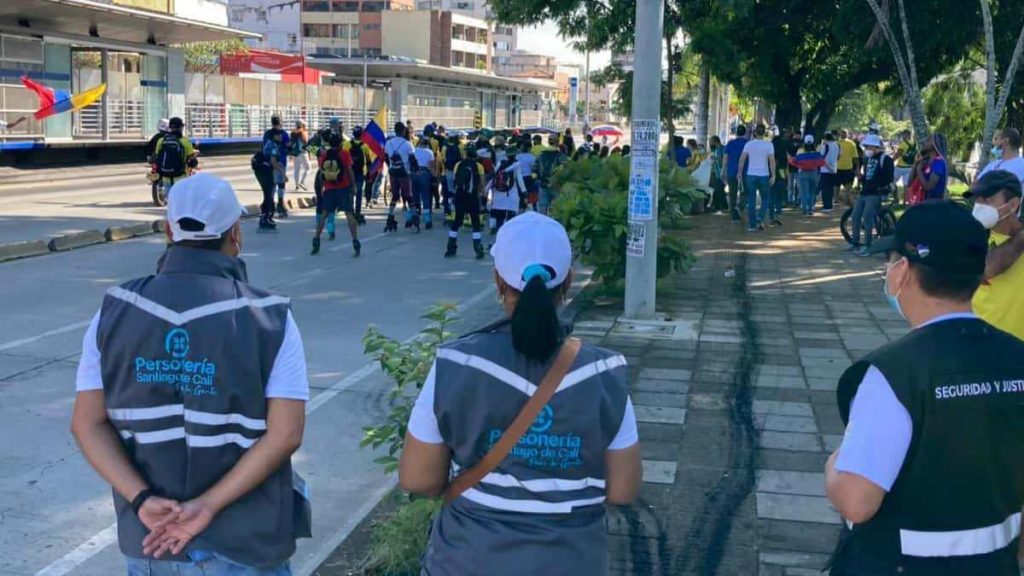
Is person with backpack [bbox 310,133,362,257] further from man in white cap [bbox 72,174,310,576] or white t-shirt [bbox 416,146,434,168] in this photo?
man in white cap [bbox 72,174,310,576]

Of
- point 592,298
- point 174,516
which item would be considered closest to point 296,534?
point 174,516

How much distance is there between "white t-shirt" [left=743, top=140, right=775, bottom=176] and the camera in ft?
60.8

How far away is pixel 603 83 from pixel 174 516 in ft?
75.6

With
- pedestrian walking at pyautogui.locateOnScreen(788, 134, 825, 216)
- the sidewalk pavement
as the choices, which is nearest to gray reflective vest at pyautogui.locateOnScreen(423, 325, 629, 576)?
the sidewalk pavement

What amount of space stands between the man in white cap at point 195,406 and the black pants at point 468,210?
1269 centimetres

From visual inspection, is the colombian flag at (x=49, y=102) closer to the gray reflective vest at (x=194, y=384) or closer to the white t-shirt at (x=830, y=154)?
the white t-shirt at (x=830, y=154)

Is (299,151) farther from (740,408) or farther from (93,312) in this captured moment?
(740,408)

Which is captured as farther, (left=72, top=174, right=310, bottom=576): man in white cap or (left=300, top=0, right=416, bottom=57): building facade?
(left=300, top=0, right=416, bottom=57): building facade

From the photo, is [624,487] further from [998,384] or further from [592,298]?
[592,298]

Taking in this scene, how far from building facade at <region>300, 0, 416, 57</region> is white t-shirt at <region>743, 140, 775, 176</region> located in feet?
299

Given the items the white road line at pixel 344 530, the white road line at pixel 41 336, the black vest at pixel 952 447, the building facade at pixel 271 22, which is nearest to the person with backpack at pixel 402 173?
the white road line at pixel 41 336

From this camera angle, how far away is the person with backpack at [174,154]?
17594 millimetres

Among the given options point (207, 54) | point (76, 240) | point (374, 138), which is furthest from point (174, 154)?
point (207, 54)

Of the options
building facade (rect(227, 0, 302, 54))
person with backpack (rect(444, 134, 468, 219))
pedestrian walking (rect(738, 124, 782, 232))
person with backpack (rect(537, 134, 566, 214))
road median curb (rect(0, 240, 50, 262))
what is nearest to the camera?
road median curb (rect(0, 240, 50, 262))
